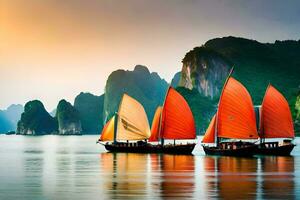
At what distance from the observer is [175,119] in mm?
97062

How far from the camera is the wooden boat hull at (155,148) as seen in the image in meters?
97.6

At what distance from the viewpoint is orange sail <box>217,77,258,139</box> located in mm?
87188

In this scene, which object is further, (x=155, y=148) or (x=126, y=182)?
(x=155, y=148)

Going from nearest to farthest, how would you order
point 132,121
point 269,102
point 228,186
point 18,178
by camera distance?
point 228,186, point 18,178, point 269,102, point 132,121

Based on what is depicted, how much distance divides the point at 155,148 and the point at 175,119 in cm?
712

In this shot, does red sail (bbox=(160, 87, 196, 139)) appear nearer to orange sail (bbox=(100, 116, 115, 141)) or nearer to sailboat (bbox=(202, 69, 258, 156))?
sailboat (bbox=(202, 69, 258, 156))

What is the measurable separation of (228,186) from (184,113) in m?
53.0

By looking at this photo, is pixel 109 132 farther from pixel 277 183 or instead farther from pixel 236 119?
pixel 277 183

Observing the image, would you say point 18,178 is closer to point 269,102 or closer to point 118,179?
point 118,179

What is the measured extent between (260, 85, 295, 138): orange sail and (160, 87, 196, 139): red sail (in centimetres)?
1148

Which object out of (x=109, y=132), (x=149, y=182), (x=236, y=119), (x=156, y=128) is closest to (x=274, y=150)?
(x=236, y=119)

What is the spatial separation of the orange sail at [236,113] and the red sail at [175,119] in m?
9.85

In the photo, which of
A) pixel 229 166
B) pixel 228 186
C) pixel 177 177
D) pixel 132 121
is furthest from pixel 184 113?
pixel 228 186

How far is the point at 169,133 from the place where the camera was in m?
96.9
